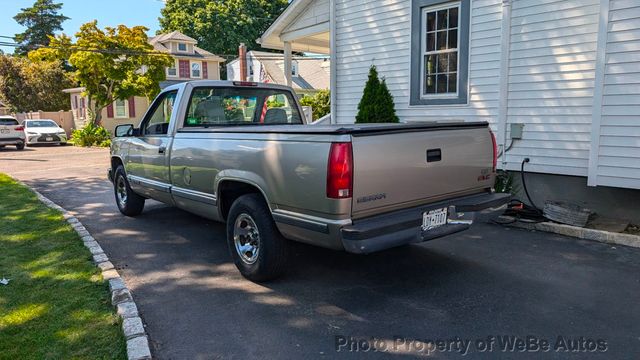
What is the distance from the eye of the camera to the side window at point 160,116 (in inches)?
244

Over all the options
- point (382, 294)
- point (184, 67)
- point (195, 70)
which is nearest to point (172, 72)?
point (184, 67)

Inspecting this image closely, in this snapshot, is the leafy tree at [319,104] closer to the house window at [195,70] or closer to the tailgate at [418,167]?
the house window at [195,70]

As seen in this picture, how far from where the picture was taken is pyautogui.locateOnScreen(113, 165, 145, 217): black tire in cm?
755

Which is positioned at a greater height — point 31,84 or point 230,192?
point 31,84

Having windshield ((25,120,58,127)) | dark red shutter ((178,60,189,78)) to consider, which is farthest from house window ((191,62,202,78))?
windshield ((25,120,58,127))

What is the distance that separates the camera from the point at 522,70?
302 inches

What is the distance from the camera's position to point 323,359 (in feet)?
10.8

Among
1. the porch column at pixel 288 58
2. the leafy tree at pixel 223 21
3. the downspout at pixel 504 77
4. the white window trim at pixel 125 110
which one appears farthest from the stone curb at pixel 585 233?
the leafy tree at pixel 223 21

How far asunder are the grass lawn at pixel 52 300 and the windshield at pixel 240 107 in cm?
209

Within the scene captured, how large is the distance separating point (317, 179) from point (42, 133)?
25.6 meters

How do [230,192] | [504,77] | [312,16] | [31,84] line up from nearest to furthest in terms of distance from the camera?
[230,192], [504,77], [312,16], [31,84]

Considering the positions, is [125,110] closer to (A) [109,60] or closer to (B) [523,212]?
(A) [109,60]

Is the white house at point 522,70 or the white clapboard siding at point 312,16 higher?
the white clapboard siding at point 312,16

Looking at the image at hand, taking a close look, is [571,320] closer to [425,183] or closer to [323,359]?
[425,183]
